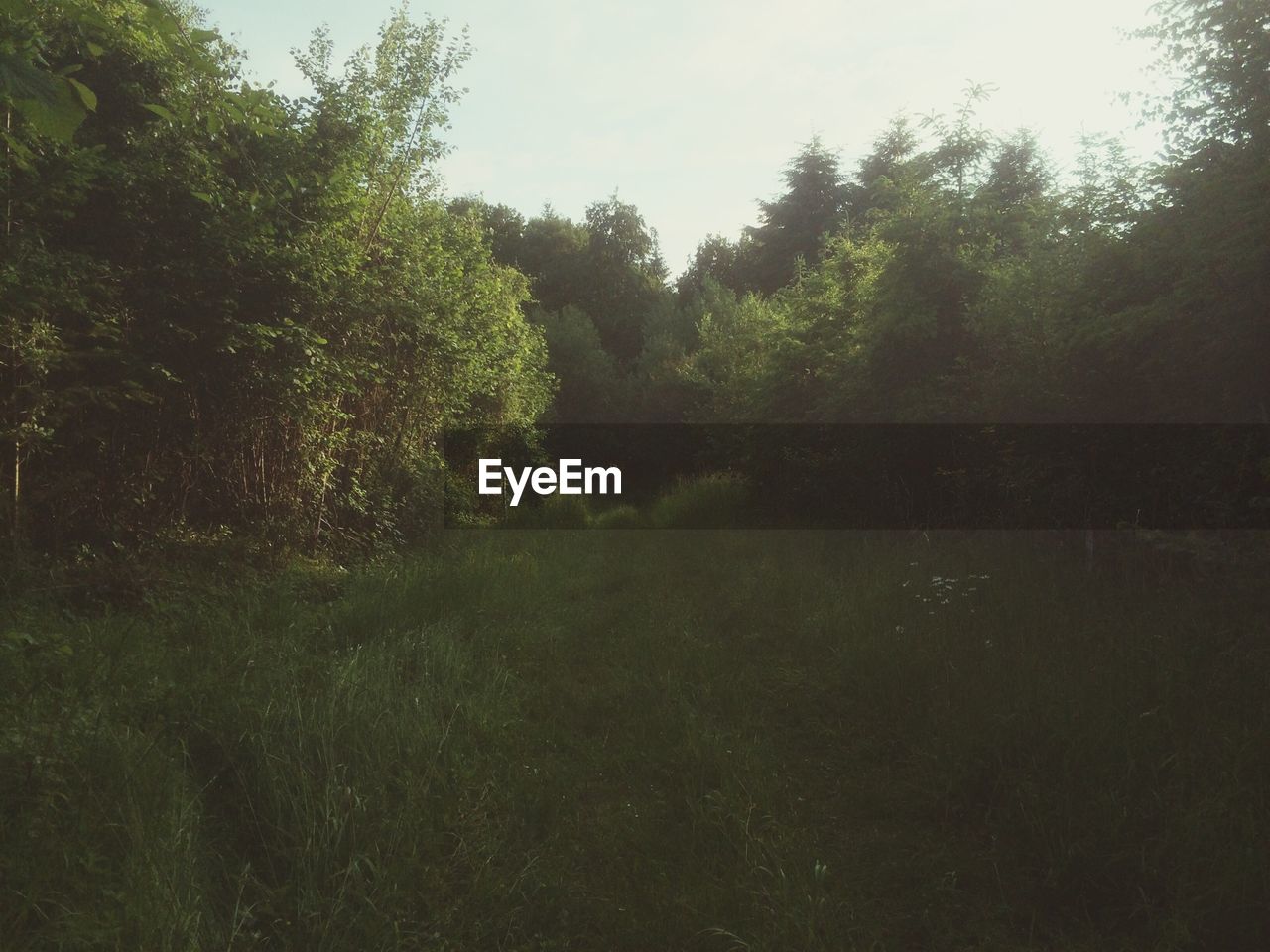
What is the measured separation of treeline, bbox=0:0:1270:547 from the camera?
568 cm

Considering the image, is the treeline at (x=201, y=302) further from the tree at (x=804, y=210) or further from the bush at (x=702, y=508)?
the tree at (x=804, y=210)

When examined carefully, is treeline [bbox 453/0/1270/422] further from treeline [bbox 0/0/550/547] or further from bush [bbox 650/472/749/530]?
treeline [bbox 0/0/550/547]

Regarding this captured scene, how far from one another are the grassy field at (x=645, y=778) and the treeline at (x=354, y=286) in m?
1.90

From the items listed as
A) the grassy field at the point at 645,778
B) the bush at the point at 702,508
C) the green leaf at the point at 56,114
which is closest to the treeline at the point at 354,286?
the green leaf at the point at 56,114

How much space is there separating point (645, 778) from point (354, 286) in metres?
7.35

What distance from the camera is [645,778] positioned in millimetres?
4266

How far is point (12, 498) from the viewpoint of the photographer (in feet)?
22.5

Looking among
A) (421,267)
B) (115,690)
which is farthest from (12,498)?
(421,267)
